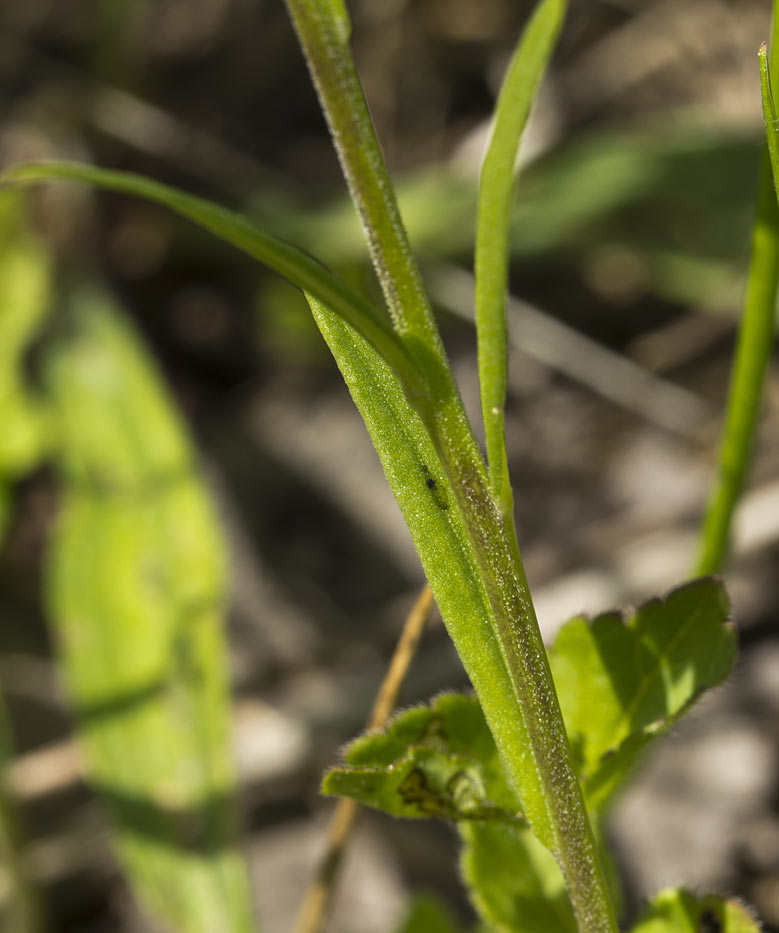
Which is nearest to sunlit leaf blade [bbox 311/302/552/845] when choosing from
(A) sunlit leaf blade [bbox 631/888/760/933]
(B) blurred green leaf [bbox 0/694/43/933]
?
(A) sunlit leaf blade [bbox 631/888/760/933]

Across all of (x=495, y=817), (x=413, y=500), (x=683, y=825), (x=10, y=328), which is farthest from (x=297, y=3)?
(x=10, y=328)

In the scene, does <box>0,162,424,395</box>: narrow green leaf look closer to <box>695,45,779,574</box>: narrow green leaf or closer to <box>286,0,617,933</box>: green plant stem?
<box>286,0,617,933</box>: green plant stem

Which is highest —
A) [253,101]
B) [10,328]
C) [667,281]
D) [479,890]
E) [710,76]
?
[253,101]

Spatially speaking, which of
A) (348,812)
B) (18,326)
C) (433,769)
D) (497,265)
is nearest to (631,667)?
(433,769)

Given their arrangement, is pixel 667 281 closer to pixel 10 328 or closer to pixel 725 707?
pixel 725 707

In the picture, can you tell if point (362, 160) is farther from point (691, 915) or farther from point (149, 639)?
point (149, 639)

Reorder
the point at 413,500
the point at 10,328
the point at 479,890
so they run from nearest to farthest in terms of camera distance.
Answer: the point at 413,500, the point at 479,890, the point at 10,328
